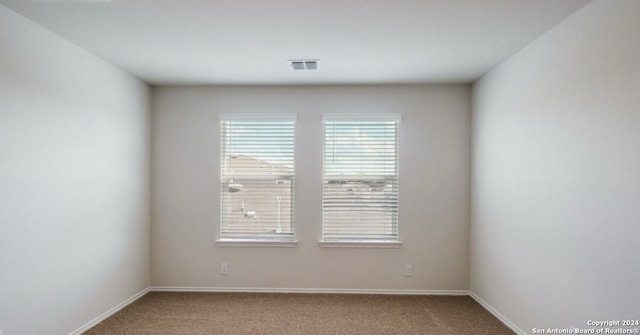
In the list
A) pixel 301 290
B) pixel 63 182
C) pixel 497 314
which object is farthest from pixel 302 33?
pixel 497 314

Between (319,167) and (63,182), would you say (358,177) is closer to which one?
(319,167)

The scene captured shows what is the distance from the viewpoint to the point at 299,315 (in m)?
3.37

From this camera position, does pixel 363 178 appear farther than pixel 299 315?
Yes

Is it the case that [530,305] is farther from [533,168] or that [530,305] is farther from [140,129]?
[140,129]

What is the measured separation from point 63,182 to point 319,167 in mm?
2451

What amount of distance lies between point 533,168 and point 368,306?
208 centimetres

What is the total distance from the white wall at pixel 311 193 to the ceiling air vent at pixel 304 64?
0.67 metres

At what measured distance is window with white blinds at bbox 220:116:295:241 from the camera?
4.09 m

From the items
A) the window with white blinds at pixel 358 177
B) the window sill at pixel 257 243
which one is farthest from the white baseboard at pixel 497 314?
the window sill at pixel 257 243

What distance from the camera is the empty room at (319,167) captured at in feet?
7.28

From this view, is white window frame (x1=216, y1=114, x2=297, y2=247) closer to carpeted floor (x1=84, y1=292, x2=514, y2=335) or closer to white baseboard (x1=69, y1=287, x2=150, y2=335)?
carpeted floor (x1=84, y1=292, x2=514, y2=335)

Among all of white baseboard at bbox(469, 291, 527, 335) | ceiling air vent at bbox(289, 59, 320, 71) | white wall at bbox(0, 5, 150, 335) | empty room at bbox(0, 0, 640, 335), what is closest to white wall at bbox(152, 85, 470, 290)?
empty room at bbox(0, 0, 640, 335)

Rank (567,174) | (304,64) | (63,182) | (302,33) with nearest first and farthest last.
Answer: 1. (567,174)
2. (302,33)
3. (63,182)
4. (304,64)

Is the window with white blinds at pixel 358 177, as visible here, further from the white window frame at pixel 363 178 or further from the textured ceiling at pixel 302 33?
the textured ceiling at pixel 302 33
